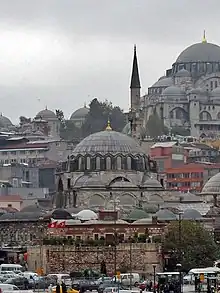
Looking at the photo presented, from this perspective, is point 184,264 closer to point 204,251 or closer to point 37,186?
point 204,251

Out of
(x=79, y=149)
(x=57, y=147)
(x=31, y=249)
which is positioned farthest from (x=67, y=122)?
(x=31, y=249)

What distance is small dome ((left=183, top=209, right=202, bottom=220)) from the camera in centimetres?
8842

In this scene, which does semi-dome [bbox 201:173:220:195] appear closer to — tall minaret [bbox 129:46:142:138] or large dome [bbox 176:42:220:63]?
tall minaret [bbox 129:46:142:138]

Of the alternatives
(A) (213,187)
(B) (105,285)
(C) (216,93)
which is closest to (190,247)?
(B) (105,285)

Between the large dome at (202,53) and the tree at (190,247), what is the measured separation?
11363cm

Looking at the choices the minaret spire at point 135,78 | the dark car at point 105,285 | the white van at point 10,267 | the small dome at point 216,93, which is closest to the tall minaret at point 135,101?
the minaret spire at point 135,78

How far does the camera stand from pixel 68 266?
2783 inches

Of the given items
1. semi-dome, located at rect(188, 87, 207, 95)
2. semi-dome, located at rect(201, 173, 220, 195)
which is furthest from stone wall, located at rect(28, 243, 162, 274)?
semi-dome, located at rect(188, 87, 207, 95)

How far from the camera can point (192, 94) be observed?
17938 cm

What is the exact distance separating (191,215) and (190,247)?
16.0 meters

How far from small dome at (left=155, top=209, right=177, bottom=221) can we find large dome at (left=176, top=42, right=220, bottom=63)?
10227cm

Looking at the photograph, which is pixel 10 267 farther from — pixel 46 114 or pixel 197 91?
pixel 46 114

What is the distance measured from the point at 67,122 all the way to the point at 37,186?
52288mm

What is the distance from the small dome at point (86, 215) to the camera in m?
84.6
